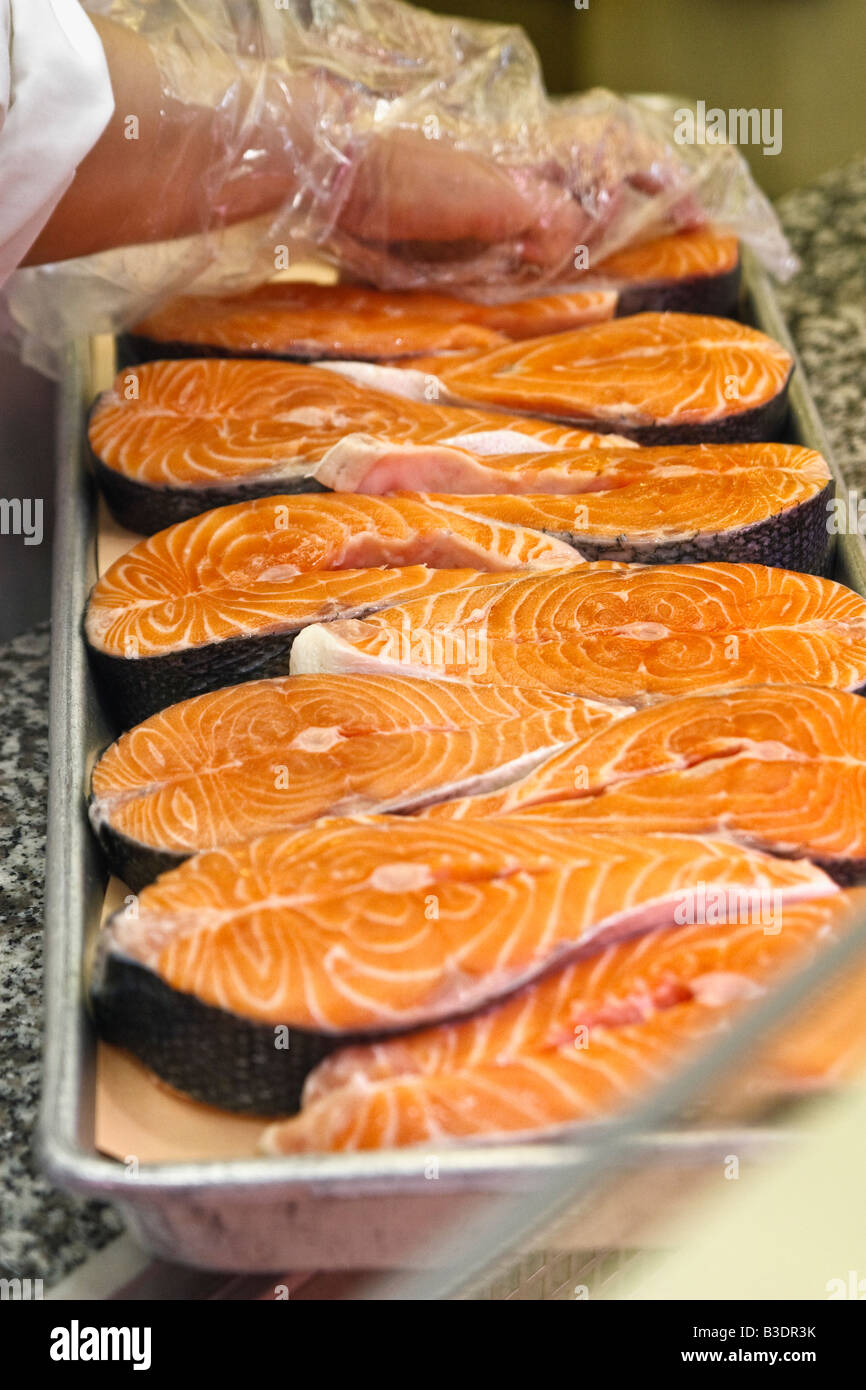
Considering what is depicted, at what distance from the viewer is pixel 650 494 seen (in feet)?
6.14

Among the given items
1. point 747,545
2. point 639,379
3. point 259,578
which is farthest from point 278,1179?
point 639,379

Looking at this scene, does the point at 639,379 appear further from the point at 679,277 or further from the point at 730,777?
the point at 730,777

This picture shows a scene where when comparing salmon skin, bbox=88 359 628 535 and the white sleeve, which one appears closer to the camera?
the white sleeve

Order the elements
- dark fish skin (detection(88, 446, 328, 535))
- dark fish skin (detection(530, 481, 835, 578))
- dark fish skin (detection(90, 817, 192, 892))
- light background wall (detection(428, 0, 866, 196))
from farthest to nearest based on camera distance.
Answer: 1. light background wall (detection(428, 0, 866, 196))
2. dark fish skin (detection(88, 446, 328, 535))
3. dark fish skin (detection(530, 481, 835, 578))
4. dark fish skin (detection(90, 817, 192, 892))

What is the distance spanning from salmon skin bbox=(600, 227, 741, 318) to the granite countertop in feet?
0.74

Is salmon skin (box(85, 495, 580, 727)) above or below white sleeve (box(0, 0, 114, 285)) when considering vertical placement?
below

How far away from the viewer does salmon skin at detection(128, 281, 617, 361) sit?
226cm

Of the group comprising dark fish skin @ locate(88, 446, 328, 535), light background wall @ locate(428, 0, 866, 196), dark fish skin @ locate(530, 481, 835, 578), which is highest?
light background wall @ locate(428, 0, 866, 196)

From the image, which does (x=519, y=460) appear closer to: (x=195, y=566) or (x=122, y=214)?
(x=195, y=566)

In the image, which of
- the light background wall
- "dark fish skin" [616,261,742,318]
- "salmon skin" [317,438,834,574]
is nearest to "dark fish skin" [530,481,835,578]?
"salmon skin" [317,438,834,574]

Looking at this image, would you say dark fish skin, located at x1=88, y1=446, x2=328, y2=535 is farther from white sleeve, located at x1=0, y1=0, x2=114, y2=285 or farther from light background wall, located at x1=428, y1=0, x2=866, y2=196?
light background wall, located at x1=428, y1=0, x2=866, y2=196

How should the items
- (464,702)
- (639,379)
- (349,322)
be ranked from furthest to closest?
1. (349,322)
2. (639,379)
3. (464,702)

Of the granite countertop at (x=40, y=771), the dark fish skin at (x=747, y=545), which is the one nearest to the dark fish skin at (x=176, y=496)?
the granite countertop at (x=40, y=771)

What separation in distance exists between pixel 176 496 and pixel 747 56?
6.06ft
